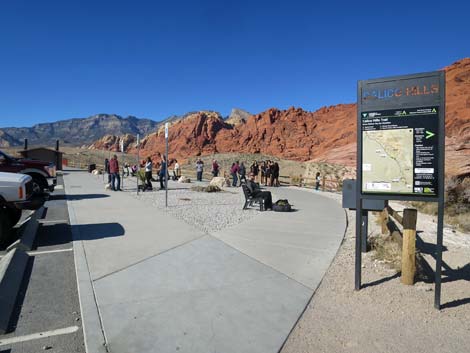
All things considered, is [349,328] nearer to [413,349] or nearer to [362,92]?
[413,349]

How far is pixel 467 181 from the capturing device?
1245cm

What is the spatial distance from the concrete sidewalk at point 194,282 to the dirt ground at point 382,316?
7.7 inches

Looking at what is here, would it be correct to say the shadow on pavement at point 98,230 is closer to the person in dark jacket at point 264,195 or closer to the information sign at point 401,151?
the person in dark jacket at point 264,195

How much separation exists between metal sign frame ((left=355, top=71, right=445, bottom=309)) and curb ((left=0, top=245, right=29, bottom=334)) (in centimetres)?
392

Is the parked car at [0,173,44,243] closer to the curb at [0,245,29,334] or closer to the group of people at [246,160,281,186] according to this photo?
the curb at [0,245,29,334]

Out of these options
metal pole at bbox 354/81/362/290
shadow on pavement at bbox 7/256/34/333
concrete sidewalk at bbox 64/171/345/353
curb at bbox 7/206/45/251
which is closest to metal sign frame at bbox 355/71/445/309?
metal pole at bbox 354/81/362/290

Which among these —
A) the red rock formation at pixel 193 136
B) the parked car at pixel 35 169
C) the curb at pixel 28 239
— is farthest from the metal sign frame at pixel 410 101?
the red rock formation at pixel 193 136

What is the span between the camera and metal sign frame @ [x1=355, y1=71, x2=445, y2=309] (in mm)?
3804

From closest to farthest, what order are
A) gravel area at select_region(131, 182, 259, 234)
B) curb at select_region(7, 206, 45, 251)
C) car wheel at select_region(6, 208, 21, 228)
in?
curb at select_region(7, 206, 45, 251), car wheel at select_region(6, 208, 21, 228), gravel area at select_region(131, 182, 259, 234)

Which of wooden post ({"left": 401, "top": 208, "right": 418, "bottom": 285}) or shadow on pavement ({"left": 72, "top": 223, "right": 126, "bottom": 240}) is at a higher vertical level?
wooden post ({"left": 401, "top": 208, "right": 418, "bottom": 285})

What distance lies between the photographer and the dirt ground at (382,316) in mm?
3088

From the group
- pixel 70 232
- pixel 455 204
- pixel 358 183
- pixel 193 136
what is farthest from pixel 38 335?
pixel 193 136

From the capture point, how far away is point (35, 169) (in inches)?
496

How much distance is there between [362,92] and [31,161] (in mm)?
12382
